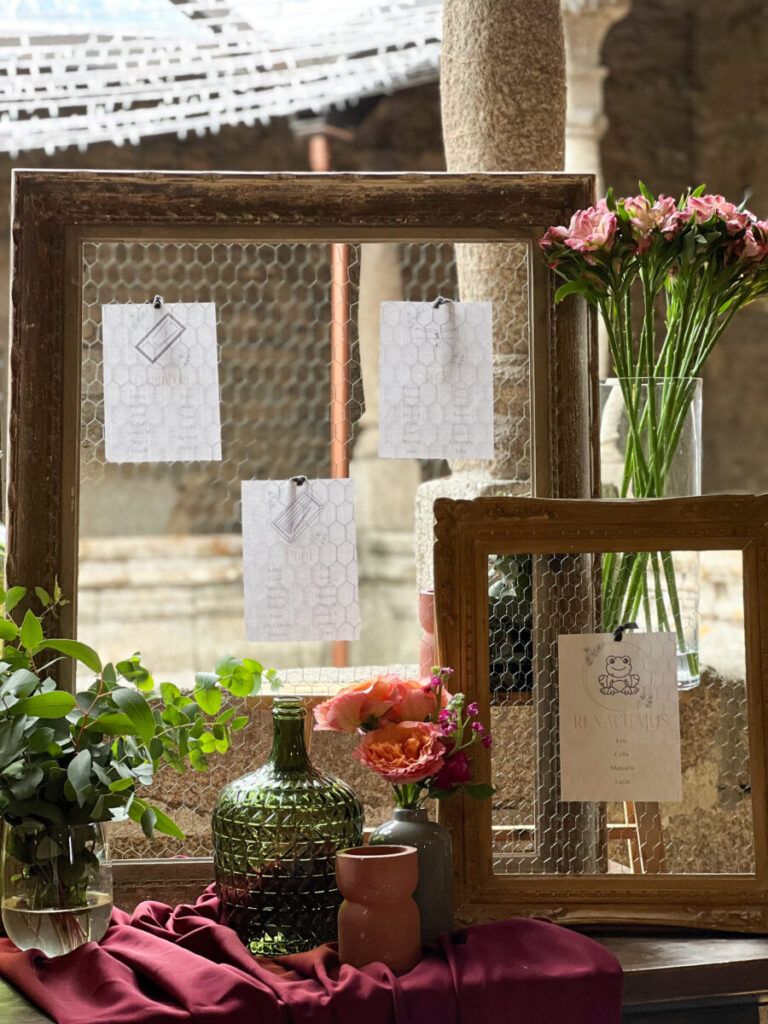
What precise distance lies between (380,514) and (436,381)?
344 cm

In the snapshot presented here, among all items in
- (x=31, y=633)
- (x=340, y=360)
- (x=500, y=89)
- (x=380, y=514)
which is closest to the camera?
(x=31, y=633)

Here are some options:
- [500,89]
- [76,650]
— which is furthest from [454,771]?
[500,89]

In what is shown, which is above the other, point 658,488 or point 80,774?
point 658,488

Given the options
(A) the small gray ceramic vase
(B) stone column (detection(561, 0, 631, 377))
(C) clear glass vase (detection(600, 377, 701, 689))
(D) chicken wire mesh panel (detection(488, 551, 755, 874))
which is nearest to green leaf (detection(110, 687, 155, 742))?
(A) the small gray ceramic vase

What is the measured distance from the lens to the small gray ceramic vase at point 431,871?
108cm

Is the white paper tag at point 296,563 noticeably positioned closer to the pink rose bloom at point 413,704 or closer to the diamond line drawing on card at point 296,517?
the diamond line drawing on card at point 296,517

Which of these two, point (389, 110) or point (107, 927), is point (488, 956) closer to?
point (107, 927)

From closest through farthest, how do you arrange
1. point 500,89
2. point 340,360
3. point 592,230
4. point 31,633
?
point 31,633 < point 592,230 < point 340,360 < point 500,89

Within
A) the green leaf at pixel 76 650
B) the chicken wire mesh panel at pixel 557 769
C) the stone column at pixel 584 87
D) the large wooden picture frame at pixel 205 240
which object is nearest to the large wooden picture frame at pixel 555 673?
the chicken wire mesh panel at pixel 557 769

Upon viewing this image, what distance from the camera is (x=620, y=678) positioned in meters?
1.19

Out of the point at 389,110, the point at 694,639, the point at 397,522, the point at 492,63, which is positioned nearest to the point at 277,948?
the point at 694,639

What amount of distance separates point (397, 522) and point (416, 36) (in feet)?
6.67

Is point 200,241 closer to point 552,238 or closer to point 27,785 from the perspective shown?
point 552,238

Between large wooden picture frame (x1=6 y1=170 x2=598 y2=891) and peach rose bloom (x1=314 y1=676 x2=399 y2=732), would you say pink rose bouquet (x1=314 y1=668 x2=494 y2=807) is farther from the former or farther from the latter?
large wooden picture frame (x1=6 y1=170 x2=598 y2=891)
